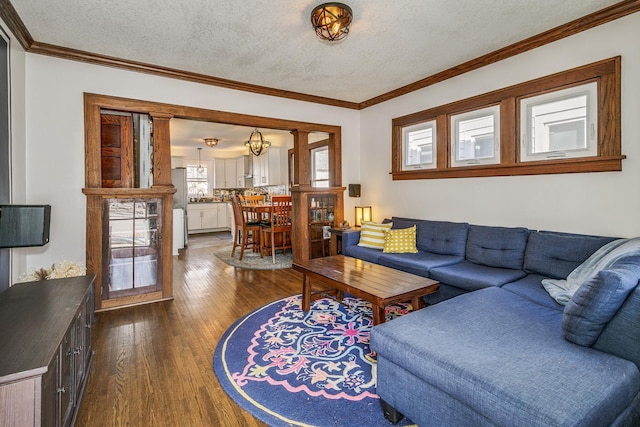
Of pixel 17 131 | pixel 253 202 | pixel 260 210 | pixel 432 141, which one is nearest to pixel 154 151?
pixel 17 131

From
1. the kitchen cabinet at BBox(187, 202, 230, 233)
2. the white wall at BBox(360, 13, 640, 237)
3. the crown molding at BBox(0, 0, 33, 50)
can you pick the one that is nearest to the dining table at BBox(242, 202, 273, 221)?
the white wall at BBox(360, 13, 640, 237)

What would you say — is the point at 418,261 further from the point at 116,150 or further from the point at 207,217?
the point at 207,217

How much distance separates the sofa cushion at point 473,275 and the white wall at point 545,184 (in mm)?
685

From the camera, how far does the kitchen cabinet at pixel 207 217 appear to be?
→ 29.6ft

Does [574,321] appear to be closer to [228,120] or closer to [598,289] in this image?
[598,289]

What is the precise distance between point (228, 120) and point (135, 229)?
1720 millimetres

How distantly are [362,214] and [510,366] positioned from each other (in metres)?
3.67

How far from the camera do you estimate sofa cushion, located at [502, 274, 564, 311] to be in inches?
84.0

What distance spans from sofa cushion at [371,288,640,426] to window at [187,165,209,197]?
9140 mm

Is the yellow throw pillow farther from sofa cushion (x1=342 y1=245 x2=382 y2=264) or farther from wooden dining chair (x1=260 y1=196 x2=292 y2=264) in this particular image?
wooden dining chair (x1=260 y1=196 x2=292 y2=264)

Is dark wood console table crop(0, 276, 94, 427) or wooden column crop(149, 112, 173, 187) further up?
wooden column crop(149, 112, 173, 187)

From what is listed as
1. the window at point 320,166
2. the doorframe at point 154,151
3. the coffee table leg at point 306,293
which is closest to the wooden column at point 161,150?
the doorframe at point 154,151

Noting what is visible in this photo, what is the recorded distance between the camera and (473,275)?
2777 mm

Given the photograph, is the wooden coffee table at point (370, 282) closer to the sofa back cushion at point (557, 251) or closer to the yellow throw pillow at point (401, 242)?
the yellow throw pillow at point (401, 242)
